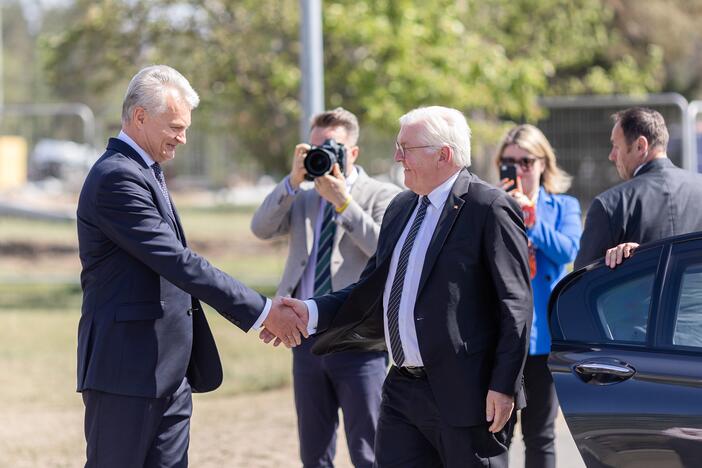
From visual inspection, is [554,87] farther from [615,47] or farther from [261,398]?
[261,398]

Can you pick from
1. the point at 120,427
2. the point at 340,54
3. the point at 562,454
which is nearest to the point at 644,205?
the point at 120,427

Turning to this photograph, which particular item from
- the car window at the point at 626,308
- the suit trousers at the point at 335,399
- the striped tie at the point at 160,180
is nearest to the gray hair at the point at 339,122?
the suit trousers at the point at 335,399

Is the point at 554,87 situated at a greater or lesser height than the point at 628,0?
lesser

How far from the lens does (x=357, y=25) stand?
492 inches

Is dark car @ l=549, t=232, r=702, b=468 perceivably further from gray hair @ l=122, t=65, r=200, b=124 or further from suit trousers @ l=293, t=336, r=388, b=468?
gray hair @ l=122, t=65, r=200, b=124

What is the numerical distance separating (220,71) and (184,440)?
1058 centimetres

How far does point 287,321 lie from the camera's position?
15.1 ft

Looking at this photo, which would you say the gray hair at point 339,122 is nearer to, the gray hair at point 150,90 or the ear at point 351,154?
the ear at point 351,154

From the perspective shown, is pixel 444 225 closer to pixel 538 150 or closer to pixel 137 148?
pixel 137 148

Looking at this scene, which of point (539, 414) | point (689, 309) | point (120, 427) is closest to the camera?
point (689, 309)

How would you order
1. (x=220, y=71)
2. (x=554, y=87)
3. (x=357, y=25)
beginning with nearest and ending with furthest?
(x=357, y=25)
(x=220, y=71)
(x=554, y=87)

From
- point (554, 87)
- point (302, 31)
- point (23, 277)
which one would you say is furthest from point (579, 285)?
point (554, 87)

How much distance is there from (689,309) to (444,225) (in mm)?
910

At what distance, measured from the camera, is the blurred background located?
9781mm
